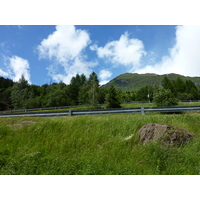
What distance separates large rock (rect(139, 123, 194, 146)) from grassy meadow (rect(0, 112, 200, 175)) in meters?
0.25

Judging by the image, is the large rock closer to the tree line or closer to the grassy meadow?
the grassy meadow

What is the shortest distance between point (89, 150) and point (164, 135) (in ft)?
9.48

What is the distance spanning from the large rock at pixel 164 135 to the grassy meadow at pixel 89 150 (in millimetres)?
253

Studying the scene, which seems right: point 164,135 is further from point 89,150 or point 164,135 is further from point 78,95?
point 78,95

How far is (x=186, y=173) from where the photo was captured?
364 centimetres

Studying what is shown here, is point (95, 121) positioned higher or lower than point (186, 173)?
higher

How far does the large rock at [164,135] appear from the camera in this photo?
4984mm

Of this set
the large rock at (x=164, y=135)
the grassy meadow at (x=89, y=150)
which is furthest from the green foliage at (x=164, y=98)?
the large rock at (x=164, y=135)

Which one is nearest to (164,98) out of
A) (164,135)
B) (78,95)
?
(164,135)

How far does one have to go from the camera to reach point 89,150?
509 centimetres

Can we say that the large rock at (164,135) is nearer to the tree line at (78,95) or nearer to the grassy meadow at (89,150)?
the grassy meadow at (89,150)

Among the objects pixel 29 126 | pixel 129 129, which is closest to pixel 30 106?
pixel 29 126

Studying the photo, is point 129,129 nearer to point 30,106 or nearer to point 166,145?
point 166,145

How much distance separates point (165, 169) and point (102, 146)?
7.46 feet
